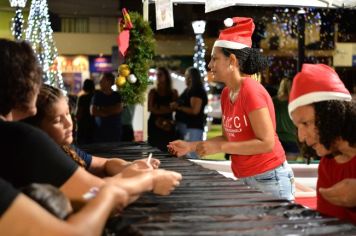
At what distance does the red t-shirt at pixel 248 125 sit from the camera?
2830 millimetres

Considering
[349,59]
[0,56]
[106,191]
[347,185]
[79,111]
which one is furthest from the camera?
[349,59]

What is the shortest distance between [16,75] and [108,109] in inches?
195

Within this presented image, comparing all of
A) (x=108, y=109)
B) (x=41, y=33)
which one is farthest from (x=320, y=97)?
(x=41, y=33)

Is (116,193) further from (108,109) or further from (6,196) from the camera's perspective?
(108,109)

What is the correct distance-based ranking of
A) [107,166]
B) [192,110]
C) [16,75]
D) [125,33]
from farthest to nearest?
1. [192,110]
2. [125,33]
3. [107,166]
4. [16,75]

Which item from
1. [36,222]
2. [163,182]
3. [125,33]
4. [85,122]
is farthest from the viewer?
[85,122]

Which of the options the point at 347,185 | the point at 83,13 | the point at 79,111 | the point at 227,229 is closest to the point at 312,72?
the point at 347,185

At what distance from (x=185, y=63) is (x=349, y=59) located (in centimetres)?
988

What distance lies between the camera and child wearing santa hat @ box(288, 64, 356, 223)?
1.82 metres

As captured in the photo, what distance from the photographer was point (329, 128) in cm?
184

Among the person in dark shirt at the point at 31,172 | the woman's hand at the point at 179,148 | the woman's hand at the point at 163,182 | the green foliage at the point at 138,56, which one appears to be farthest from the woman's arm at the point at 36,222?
the green foliage at the point at 138,56

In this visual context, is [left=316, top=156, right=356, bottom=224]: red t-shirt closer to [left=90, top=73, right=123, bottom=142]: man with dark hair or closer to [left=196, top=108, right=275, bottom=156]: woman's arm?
[left=196, top=108, right=275, bottom=156]: woman's arm

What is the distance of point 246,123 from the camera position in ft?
9.42

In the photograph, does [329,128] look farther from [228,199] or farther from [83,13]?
[83,13]
